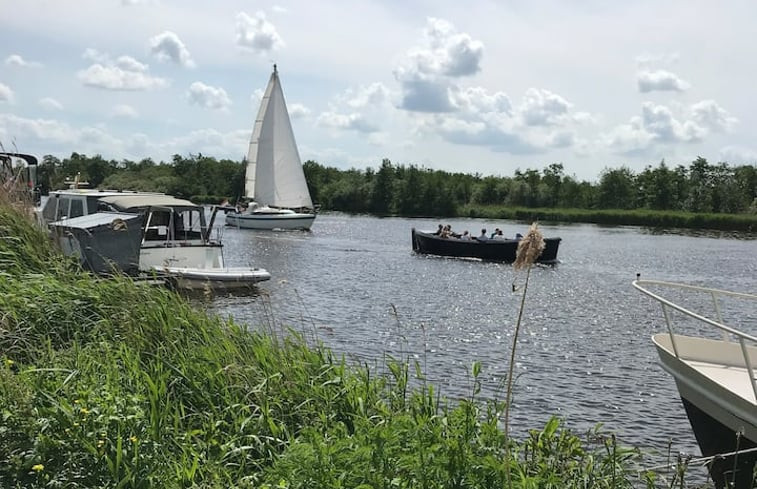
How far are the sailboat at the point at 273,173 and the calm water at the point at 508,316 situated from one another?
8657 millimetres

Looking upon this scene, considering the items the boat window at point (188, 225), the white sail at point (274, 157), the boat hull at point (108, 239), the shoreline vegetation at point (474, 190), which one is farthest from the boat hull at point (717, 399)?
the shoreline vegetation at point (474, 190)

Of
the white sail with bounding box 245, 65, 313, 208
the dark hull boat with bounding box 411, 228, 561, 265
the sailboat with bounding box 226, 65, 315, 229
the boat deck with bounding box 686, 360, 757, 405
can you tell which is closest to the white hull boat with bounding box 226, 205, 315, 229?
the sailboat with bounding box 226, 65, 315, 229

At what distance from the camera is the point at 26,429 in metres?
4.84

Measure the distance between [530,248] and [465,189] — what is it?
98.4 meters

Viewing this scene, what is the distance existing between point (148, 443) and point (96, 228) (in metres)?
12.6

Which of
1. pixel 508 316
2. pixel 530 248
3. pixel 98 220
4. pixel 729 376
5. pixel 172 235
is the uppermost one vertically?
pixel 530 248

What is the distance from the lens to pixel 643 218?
80438mm

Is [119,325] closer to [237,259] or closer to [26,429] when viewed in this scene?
[26,429]

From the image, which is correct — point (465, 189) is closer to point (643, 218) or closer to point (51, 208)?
point (643, 218)

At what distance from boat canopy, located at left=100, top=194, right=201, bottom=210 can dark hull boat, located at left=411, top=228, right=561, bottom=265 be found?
1855cm

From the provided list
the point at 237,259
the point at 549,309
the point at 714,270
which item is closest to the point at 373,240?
the point at 237,259

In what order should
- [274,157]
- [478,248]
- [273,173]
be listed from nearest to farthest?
1. [478,248]
2. [274,157]
3. [273,173]

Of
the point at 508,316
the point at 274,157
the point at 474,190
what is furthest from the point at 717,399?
the point at 474,190

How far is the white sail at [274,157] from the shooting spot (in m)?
54.2
